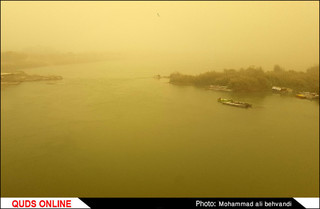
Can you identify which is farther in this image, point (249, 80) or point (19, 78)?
point (249, 80)

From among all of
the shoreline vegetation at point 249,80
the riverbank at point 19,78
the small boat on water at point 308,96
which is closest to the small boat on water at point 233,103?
the shoreline vegetation at point 249,80

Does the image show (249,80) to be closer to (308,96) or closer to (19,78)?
(308,96)

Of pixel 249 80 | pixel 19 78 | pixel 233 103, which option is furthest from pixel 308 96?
pixel 19 78

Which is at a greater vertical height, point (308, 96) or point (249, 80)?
point (249, 80)

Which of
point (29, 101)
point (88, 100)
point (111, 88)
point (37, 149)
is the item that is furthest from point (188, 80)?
point (37, 149)

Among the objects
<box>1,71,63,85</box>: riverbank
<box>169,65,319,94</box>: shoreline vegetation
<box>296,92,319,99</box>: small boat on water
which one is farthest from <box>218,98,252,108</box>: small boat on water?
<box>1,71,63,85</box>: riverbank

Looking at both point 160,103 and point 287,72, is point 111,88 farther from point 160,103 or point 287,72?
point 287,72

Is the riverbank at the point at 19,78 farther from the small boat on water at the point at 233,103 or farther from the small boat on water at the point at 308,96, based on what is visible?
the small boat on water at the point at 308,96

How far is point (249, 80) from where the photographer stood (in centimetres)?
470

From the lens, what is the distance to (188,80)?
16.3 ft

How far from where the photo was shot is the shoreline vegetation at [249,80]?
4.64 metres

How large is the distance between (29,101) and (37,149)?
5.06 ft

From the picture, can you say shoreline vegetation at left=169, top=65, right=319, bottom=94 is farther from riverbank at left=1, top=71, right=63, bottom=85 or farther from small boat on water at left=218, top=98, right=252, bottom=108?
riverbank at left=1, top=71, right=63, bottom=85

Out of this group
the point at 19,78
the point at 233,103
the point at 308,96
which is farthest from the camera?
the point at 308,96
